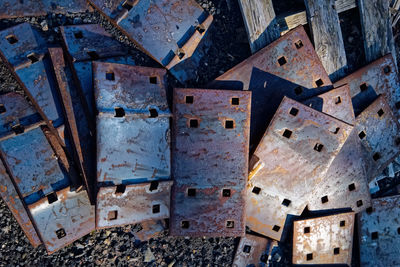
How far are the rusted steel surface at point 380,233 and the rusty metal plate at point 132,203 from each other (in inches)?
93.7

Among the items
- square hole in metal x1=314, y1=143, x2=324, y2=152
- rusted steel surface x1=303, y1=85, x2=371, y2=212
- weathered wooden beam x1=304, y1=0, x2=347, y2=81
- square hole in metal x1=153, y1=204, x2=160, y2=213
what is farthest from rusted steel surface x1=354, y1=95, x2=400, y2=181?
square hole in metal x1=153, y1=204, x2=160, y2=213

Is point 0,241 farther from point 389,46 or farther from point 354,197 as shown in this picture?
point 389,46

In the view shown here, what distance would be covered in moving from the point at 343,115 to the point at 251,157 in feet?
3.81

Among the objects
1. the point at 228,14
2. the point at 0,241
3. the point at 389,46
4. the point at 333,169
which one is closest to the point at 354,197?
the point at 333,169

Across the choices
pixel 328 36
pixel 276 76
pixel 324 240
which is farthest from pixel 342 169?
pixel 328 36

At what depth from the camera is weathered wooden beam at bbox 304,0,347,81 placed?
4.05 meters

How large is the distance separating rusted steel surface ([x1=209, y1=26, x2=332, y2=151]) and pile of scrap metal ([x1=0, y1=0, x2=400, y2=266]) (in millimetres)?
11

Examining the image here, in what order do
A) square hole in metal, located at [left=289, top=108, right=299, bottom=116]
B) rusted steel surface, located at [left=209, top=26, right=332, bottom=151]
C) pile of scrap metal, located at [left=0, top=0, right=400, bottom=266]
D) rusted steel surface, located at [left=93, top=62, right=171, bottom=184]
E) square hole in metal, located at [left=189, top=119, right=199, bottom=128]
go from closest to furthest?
rusted steel surface, located at [left=93, top=62, right=171, bottom=184], pile of scrap metal, located at [left=0, top=0, right=400, bottom=266], square hole in metal, located at [left=189, top=119, right=199, bottom=128], square hole in metal, located at [left=289, top=108, right=299, bottom=116], rusted steel surface, located at [left=209, top=26, right=332, bottom=151]

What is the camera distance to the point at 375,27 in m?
4.31

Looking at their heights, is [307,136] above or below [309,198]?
above

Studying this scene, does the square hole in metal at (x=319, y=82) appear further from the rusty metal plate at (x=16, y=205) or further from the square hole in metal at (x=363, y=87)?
the rusty metal plate at (x=16, y=205)

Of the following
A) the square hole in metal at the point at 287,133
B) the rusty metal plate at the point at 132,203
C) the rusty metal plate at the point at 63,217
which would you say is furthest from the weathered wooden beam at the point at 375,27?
the rusty metal plate at the point at 63,217

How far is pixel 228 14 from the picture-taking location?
13.1 feet

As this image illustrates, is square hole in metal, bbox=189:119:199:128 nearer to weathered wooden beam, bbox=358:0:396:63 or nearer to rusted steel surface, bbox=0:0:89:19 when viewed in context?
Answer: rusted steel surface, bbox=0:0:89:19
